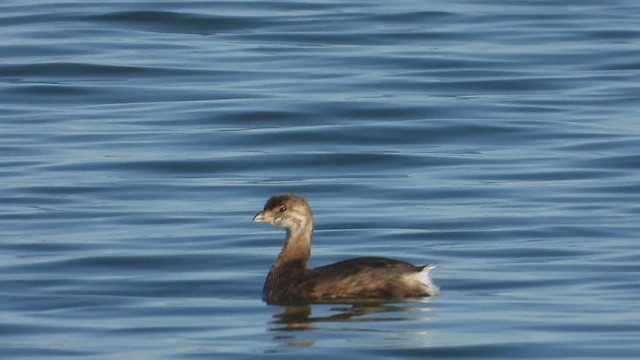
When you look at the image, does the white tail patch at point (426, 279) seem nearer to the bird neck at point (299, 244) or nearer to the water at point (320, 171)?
the water at point (320, 171)

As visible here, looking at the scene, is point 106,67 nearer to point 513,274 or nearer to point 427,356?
point 513,274

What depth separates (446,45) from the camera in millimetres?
25906

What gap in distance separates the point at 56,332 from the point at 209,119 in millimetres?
9112

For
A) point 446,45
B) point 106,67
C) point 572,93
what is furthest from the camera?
point 446,45

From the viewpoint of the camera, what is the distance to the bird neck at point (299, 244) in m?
13.2

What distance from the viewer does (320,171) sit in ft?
59.4

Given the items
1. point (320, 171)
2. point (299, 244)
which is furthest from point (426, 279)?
point (320, 171)

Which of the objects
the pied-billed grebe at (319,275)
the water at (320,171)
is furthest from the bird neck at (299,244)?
the water at (320,171)

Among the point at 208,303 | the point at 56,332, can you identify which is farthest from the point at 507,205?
the point at 56,332

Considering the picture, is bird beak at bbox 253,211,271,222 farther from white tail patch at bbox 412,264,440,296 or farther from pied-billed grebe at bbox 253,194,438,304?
white tail patch at bbox 412,264,440,296

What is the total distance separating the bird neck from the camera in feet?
43.3

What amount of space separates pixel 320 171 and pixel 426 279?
5.75m

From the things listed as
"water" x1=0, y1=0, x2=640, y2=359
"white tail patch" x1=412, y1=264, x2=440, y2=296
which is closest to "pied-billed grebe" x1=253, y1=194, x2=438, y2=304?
"white tail patch" x1=412, y1=264, x2=440, y2=296

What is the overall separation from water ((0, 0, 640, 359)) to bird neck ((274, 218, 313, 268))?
0.29m
